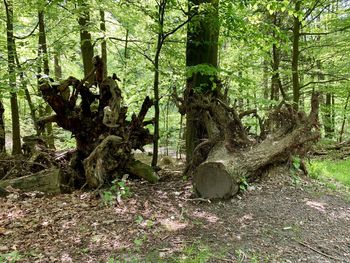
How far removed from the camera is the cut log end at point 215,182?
470 centimetres

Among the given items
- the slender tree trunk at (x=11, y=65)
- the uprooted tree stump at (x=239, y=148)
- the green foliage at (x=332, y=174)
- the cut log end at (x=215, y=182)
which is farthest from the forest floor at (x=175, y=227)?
the slender tree trunk at (x=11, y=65)

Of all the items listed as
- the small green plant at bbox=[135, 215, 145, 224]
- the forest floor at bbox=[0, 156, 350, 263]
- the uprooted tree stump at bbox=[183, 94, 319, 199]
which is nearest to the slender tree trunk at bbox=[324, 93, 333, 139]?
the uprooted tree stump at bbox=[183, 94, 319, 199]

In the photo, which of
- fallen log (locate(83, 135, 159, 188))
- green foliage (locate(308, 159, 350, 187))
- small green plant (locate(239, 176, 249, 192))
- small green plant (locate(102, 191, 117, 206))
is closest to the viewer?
small green plant (locate(102, 191, 117, 206))

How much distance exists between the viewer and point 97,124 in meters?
5.67

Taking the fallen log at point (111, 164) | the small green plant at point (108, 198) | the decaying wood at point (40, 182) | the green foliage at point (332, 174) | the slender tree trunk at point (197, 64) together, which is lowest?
the green foliage at point (332, 174)

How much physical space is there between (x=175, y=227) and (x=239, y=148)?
232 cm

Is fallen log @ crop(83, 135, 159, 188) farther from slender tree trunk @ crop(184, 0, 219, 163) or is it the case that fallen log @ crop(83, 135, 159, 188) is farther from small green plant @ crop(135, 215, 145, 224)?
small green plant @ crop(135, 215, 145, 224)

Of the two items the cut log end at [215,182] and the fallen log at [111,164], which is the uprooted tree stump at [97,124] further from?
the cut log end at [215,182]

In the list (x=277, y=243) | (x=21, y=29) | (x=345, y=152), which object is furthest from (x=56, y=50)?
(x=345, y=152)

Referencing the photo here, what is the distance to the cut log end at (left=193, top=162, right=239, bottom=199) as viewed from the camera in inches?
185

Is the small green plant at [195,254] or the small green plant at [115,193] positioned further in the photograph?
the small green plant at [115,193]

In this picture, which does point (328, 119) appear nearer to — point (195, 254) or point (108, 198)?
point (108, 198)

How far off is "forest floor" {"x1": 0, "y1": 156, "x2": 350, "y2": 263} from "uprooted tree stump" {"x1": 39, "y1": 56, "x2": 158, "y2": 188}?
0.53 meters

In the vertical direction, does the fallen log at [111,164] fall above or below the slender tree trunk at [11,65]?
below
